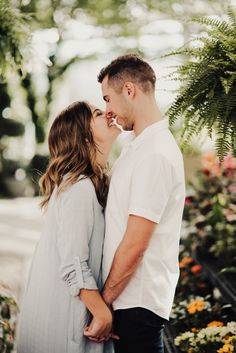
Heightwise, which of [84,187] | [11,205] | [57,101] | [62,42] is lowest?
[11,205]

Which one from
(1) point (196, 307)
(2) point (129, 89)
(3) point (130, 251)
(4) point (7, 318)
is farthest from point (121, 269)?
(1) point (196, 307)

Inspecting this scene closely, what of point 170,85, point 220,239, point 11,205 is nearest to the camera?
point 170,85

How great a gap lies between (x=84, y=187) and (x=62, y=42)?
1527cm

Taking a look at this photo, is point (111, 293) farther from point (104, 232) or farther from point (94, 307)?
point (104, 232)

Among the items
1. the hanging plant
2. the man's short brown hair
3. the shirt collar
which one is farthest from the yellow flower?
the man's short brown hair

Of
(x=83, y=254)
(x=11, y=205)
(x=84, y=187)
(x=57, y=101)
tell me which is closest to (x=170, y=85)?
(x=84, y=187)

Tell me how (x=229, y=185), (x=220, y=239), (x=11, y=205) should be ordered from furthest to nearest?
(x=11, y=205)
(x=229, y=185)
(x=220, y=239)

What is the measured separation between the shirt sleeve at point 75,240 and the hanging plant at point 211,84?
0.64 m

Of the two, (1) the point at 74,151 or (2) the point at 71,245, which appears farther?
(1) the point at 74,151

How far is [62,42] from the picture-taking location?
1719 centimetres

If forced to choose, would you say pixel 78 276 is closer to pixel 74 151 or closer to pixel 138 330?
pixel 138 330

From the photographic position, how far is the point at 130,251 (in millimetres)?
2381

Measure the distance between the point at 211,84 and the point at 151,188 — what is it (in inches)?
25.5

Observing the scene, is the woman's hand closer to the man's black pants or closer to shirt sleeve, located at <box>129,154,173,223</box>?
the man's black pants
